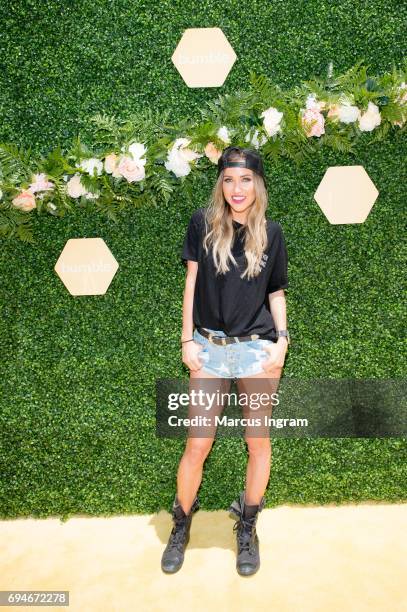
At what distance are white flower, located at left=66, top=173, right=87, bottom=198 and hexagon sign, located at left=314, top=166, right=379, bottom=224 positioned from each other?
1024 mm

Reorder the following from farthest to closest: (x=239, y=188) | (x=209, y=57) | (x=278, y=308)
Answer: (x=209, y=57)
(x=278, y=308)
(x=239, y=188)

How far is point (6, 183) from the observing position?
2244 millimetres

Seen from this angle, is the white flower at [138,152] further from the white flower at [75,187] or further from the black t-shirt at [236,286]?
the black t-shirt at [236,286]

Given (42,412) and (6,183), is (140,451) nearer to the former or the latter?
(42,412)

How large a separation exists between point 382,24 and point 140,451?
2.20 meters

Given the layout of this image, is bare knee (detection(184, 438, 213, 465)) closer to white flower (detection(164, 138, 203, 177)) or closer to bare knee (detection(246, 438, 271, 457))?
bare knee (detection(246, 438, 271, 457))

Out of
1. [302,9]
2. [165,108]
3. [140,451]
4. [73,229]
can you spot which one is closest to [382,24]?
[302,9]

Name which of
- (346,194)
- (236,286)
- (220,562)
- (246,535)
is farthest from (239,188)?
(220,562)

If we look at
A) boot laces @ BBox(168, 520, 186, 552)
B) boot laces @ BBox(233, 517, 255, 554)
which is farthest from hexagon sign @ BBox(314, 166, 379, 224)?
boot laces @ BBox(168, 520, 186, 552)

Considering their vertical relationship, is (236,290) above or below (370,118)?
below

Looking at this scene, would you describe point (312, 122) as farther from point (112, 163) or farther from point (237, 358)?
point (237, 358)

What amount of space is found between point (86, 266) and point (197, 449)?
37.7 inches

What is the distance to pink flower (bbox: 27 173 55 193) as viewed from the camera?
2250 millimetres

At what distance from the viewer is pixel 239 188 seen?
1.92 m
